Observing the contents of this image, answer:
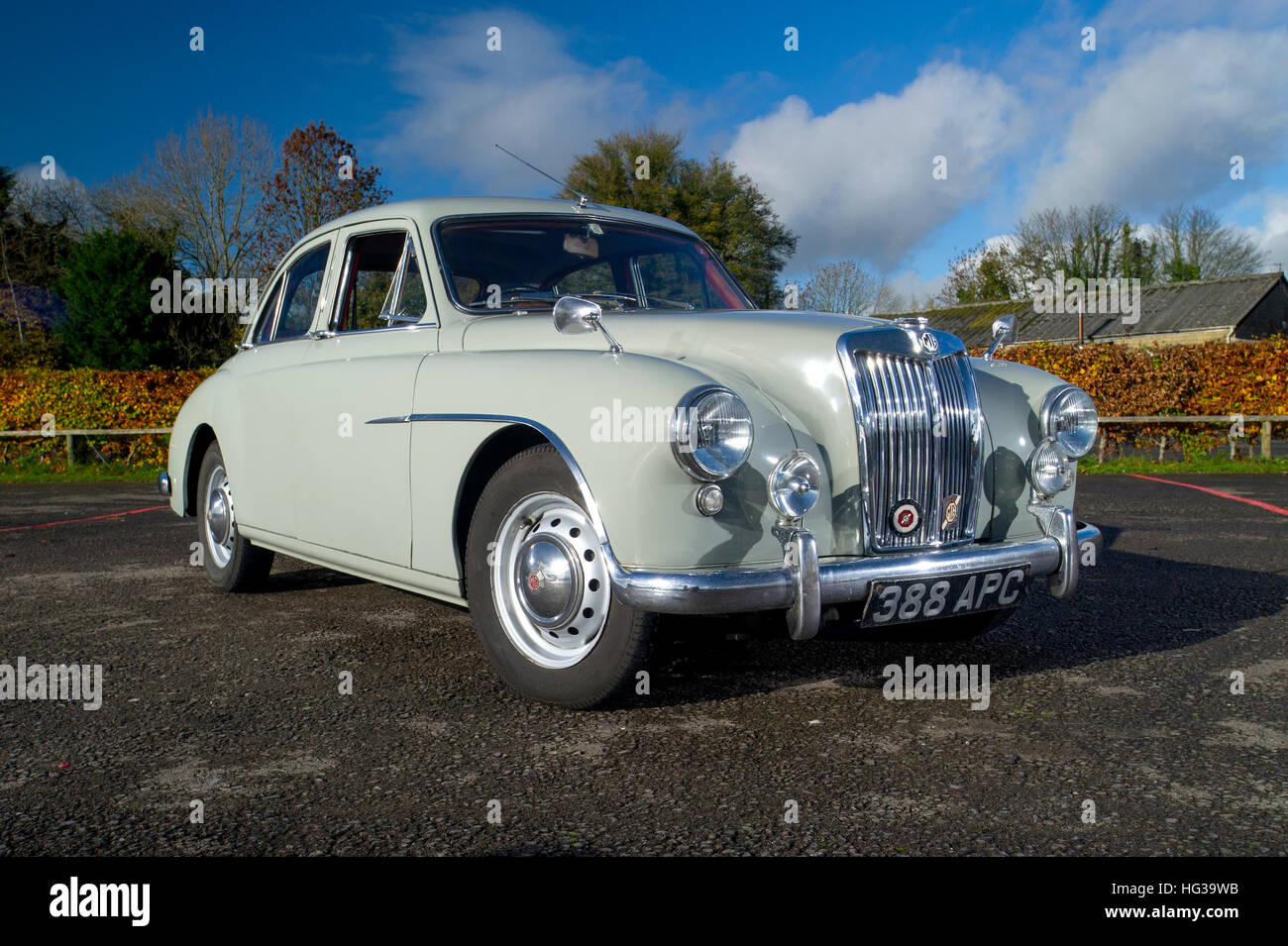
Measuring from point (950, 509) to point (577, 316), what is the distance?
1.49 meters

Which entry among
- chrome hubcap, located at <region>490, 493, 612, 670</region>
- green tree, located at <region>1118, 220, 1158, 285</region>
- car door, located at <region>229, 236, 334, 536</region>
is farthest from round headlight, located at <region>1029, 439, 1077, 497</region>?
green tree, located at <region>1118, 220, 1158, 285</region>

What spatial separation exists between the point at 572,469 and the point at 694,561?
19.9 inches

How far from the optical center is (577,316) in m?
3.70

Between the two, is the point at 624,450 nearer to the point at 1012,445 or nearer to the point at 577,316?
the point at 577,316

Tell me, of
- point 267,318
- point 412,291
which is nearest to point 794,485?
point 412,291

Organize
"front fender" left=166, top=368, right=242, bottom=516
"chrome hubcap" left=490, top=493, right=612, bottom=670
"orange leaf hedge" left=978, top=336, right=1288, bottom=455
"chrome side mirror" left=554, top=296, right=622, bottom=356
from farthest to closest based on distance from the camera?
"orange leaf hedge" left=978, top=336, right=1288, bottom=455
"front fender" left=166, top=368, right=242, bottom=516
"chrome side mirror" left=554, top=296, right=622, bottom=356
"chrome hubcap" left=490, top=493, right=612, bottom=670

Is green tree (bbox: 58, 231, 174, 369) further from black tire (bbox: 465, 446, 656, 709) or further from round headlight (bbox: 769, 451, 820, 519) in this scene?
round headlight (bbox: 769, 451, 820, 519)

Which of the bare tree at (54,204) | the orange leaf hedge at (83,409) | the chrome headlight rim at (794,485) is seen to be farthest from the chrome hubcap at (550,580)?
the bare tree at (54,204)

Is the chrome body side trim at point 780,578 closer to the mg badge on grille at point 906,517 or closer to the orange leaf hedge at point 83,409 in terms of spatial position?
the mg badge on grille at point 906,517

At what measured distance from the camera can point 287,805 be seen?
271cm

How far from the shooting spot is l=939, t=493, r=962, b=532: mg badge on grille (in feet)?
12.2

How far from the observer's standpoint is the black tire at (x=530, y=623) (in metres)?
3.28
